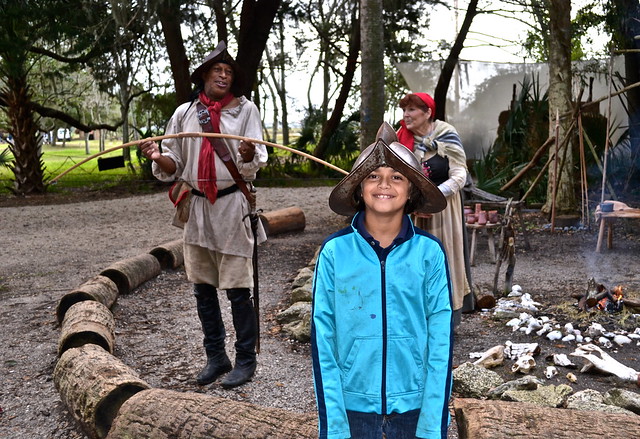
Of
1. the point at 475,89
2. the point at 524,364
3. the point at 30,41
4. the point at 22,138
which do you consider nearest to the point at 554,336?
the point at 524,364

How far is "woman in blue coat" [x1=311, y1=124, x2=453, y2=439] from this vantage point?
236 centimetres

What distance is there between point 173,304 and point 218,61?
2.97 metres

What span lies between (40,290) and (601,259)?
19.2 feet

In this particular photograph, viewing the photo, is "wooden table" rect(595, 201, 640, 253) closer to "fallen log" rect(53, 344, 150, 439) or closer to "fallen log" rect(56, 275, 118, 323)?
"fallen log" rect(56, 275, 118, 323)

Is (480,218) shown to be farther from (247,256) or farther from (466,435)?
(466,435)

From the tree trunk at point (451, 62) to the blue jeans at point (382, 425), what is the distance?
13.7m

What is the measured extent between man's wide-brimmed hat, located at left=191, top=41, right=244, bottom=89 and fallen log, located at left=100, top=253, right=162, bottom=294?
286 cm

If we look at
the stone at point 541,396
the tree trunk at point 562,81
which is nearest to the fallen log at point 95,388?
the stone at point 541,396

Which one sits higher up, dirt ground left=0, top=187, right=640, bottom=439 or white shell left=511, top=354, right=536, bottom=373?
white shell left=511, top=354, right=536, bottom=373

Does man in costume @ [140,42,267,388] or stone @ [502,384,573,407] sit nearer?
stone @ [502,384,573,407]

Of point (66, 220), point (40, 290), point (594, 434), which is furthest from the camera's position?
point (66, 220)

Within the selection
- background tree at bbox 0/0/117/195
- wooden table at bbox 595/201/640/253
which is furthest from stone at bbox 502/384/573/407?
background tree at bbox 0/0/117/195

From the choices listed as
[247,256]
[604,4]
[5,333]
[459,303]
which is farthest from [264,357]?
[604,4]

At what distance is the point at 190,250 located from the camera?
14.4 ft
